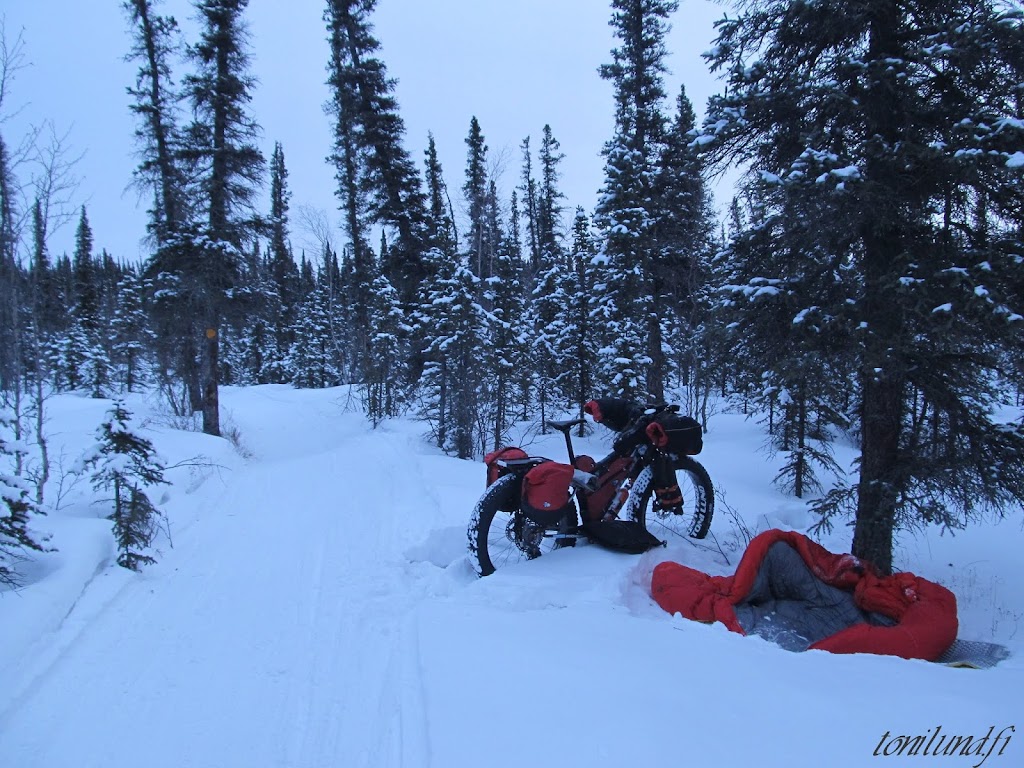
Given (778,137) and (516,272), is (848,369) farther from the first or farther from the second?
(516,272)

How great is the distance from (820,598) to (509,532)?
7.82ft

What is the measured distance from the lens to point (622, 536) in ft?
14.8

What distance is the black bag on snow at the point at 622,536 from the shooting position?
176 inches

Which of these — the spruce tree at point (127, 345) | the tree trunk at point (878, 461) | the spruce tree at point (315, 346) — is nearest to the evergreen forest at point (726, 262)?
the tree trunk at point (878, 461)

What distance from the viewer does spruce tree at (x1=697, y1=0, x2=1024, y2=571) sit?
141 inches

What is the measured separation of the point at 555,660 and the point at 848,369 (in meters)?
2.99

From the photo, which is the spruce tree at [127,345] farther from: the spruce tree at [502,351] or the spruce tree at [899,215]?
the spruce tree at [899,215]

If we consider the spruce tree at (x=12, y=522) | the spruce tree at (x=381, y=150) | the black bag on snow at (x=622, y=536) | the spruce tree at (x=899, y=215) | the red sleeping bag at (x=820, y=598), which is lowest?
the red sleeping bag at (x=820, y=598)

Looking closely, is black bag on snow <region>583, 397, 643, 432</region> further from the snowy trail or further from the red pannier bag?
the snowy trail

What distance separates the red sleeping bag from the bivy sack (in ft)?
2.85

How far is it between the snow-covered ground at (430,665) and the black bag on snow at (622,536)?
0.46 feet

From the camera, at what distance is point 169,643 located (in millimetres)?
3604

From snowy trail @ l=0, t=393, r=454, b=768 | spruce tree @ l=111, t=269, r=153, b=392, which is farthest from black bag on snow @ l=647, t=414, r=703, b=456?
spruce tree @ l=111, t=269, r=153, b=392

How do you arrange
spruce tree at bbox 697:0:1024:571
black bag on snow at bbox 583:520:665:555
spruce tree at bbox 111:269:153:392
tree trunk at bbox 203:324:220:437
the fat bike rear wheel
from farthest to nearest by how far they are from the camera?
spruce tree at bbox 111:269:153:392 < tree trunk at bbox 203:324:220:437 < the fat bike rear wheel < black bag on snow at bbox 583:520:665:555 < spruce tree at bbox 697:0:1024:571
